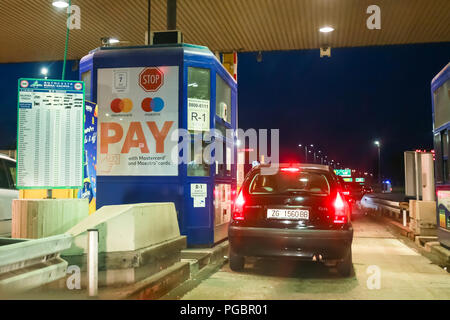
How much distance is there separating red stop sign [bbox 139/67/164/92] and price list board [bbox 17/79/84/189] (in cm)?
294

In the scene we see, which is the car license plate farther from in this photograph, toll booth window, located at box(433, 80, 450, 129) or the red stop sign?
toll booth window, located at box(433, 80, 450, 129)

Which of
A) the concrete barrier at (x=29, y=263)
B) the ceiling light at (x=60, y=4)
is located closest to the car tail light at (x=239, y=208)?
the concrete barrier at (x=29, y=263)

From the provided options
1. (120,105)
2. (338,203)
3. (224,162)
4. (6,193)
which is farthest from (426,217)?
(6,193)

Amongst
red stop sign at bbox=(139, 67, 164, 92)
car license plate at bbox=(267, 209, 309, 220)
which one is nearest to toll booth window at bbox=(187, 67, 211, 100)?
red stop sign at bbox=(139, 67, 164, 92)

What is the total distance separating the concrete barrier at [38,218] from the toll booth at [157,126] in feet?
10.1

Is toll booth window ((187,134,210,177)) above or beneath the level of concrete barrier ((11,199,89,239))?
above

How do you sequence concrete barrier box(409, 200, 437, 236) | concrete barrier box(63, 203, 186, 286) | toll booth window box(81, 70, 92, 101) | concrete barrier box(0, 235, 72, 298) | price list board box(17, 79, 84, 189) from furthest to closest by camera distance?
concrete barrier box(409, 200, 437, 236)
toll booth window box(81, 70, 92, 101)
price list board box(17, 79, 84, 189)
concrete barrier box(63, 203, 186, 286)
concrete barrier box(0, 235, 72, 298)

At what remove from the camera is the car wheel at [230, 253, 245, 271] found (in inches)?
308

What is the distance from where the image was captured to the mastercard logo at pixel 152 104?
911 centimetres

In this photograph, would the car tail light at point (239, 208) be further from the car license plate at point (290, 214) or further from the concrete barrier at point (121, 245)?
the concrete barrier at point (121, 245)

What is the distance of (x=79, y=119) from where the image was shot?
20.6 ft

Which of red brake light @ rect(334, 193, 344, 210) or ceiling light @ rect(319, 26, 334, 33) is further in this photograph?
ceiling light @ rect(319, 26, 334, 33)

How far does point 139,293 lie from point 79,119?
234 cm

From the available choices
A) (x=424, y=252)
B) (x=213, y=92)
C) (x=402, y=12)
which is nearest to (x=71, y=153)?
(x=213, y=92)
